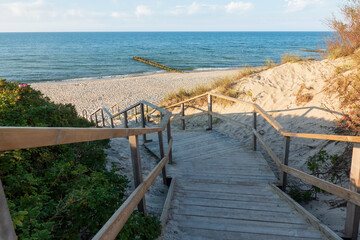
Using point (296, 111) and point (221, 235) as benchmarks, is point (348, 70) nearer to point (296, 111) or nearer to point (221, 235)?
point (296, 111)

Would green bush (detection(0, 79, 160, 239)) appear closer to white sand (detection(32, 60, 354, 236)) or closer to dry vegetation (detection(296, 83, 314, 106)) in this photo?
white sand (detection(32, 60, 354, 236))

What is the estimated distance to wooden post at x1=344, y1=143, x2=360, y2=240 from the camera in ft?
8.18

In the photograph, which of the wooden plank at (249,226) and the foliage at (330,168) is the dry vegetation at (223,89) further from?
the wooden plank at (249,226)

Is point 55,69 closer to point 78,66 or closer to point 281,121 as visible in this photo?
point 78,66

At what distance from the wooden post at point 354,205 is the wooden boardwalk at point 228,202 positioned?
0.96 feet

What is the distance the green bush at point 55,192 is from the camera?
194cm

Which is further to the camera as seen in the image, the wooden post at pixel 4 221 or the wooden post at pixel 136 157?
the wooden post at pixel 136 157

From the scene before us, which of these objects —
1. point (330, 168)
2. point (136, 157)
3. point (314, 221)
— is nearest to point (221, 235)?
point (314, 221)

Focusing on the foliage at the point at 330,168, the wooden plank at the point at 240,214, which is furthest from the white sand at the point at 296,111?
the wooden plank at the point at 240,214

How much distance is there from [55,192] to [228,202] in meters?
2.17

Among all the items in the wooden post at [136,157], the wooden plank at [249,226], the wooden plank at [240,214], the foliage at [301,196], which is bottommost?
the foliage at [301,196]

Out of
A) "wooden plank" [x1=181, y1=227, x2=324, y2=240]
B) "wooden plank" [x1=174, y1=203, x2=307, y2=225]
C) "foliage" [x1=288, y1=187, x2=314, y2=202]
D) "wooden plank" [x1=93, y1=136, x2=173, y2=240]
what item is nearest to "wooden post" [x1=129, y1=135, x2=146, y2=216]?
"wooden plank" [x1=93, y1=136, x2=173, y2=240]

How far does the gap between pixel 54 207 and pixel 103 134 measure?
40.3 inches
